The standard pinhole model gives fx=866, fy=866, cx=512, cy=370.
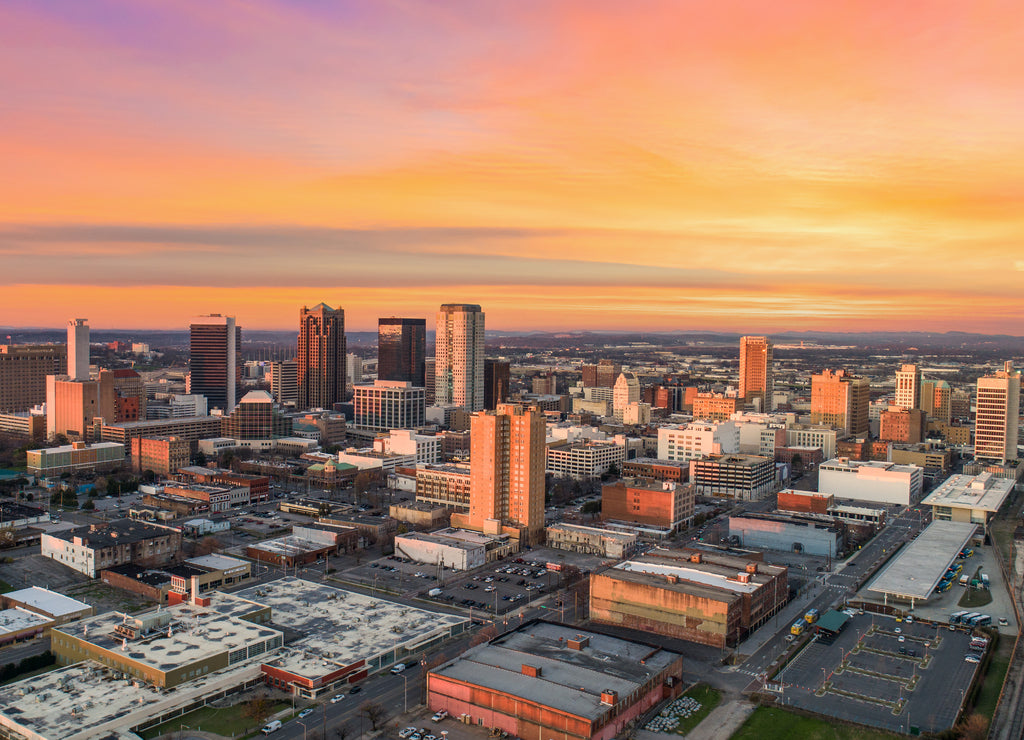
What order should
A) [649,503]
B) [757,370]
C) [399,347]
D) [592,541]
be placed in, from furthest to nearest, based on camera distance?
[399,347]
[757,370]
[649,503]
[592,541]

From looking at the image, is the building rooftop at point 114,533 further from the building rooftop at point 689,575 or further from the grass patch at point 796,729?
the grass patch at point 796,729

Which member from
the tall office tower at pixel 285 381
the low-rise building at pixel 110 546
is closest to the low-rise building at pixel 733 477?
the low-rise building at pixel 110 546

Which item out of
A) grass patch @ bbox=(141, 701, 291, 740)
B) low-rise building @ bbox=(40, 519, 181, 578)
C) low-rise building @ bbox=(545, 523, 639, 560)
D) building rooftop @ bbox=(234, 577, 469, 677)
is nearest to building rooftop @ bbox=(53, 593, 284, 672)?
building rooftop @ bbox=(234, 577, 469, 677)

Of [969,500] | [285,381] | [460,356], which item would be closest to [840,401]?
[969,500]

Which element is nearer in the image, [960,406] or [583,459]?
[583,459]

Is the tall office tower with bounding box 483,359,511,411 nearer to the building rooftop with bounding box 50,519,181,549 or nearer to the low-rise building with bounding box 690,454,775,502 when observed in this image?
the low-rise building with bounding box 690,454,775,502

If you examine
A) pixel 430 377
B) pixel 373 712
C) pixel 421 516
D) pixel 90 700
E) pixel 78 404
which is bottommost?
pixel 373 712

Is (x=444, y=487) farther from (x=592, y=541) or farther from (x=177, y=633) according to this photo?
(x=177, y=633)

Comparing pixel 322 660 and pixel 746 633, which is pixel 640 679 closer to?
pixel 746 633
